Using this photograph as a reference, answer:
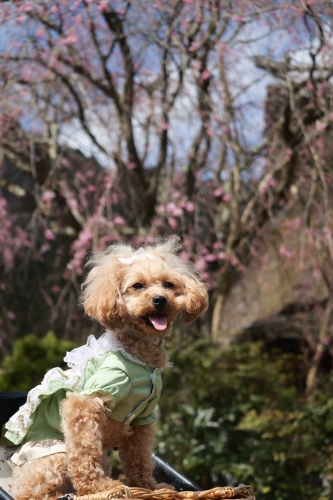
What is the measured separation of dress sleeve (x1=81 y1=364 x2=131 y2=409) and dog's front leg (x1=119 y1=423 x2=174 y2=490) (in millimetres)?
247

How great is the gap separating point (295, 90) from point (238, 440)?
2653 millimetres

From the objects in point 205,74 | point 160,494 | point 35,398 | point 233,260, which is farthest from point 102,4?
point 160,494

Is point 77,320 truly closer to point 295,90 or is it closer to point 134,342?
point 295,90

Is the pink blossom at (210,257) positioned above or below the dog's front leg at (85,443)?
above

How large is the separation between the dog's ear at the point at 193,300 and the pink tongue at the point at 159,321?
4.0 inches

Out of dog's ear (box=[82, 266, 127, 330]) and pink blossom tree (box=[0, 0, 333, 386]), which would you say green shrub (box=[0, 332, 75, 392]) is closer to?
pink blossom tree (box=[0, 0, 333, 386])

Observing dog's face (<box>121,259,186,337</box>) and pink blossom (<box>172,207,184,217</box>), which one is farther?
pink blossom (<box>172,207,184,217</box>)

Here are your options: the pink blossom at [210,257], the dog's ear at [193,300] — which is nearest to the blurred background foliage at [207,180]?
the pink blossom at [210,257]

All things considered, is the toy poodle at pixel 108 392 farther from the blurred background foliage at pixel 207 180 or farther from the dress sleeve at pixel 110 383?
the blurred background foliage at pixel 207 180

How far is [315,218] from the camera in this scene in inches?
225

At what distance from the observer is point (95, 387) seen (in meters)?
2.09

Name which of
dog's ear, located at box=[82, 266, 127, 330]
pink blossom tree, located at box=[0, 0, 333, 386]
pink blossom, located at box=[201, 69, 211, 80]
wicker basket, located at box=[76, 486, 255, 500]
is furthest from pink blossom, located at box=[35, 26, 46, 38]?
wicker basket, located at box=[76, 486, 255, 500]

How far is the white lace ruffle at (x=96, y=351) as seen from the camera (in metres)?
2.23

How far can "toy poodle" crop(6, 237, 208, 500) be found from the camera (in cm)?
205
